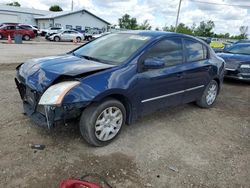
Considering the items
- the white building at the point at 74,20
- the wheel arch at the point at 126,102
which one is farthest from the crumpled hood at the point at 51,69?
the white building at the point at 74,20

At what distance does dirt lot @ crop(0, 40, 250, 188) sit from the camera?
10.5ft

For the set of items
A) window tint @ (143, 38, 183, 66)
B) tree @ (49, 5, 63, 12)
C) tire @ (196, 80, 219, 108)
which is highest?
tree @ (49, 5, 63, 12)

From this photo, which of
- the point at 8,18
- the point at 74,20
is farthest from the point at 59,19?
the point at 8,18

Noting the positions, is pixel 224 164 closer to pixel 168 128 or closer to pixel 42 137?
pixel 168 128

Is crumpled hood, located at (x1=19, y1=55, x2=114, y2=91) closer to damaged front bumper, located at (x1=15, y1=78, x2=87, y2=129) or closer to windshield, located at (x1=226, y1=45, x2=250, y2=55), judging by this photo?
damaged front bumper, located at (x1=15, y1=78, x2=87, y2=129)

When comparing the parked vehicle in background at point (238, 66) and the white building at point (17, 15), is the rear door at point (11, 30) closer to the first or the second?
the parked vehicle in background at point (238, 66)

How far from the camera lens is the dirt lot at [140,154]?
321 cm

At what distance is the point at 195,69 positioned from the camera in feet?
17.0

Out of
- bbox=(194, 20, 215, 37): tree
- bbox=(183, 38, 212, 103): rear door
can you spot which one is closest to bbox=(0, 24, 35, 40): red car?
bbox=(183, 38, 212, 103): rear door

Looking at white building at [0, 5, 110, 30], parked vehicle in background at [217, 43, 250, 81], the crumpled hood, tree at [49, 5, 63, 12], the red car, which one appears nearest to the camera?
the crumpled hood

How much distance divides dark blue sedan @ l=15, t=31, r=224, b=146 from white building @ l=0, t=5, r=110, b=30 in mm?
47446

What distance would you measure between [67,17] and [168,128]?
159ft

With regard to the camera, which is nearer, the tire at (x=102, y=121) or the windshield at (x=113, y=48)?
the tire at (x=102, y=121)

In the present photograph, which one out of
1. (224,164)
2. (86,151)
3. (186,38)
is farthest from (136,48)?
(224,164)
